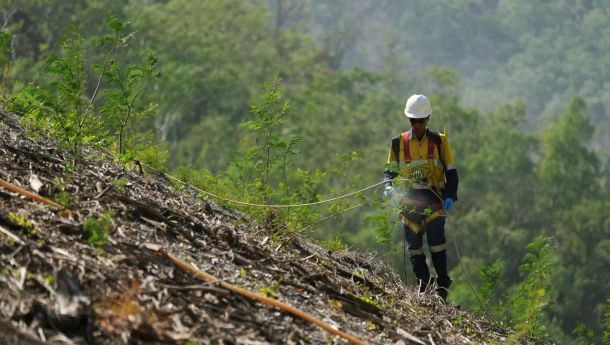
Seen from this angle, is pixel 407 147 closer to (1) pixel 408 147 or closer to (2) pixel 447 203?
(1) pixel 408 147

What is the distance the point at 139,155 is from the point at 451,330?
3.74 metres

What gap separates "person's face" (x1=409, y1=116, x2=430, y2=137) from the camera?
678 centimetres

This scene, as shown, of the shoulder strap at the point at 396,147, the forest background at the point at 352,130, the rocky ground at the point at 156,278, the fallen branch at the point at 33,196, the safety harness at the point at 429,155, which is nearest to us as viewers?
the rocky ground at the point at 156,278

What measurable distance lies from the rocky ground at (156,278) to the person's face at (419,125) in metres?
1.45

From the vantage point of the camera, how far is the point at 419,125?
680cm

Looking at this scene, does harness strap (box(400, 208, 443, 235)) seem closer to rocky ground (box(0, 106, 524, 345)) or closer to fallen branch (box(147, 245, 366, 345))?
rocky ground (box(0, 106, 524, 345))

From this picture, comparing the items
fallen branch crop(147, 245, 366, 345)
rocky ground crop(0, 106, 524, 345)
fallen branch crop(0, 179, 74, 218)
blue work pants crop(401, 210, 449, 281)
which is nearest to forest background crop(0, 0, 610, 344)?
blue work pants crop(401, 210, 449, 281)

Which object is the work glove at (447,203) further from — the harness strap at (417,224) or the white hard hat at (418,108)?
the white hard hat at (418,108)

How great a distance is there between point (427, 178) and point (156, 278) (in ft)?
11.4

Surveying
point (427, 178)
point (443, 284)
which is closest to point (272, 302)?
point (427, 178)

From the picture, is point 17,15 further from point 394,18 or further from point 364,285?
point 394,18

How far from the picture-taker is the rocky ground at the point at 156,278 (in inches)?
143

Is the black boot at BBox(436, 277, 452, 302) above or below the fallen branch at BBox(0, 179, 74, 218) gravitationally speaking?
above

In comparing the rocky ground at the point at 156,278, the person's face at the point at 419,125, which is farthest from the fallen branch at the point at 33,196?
the person's face at the point at 419,125
